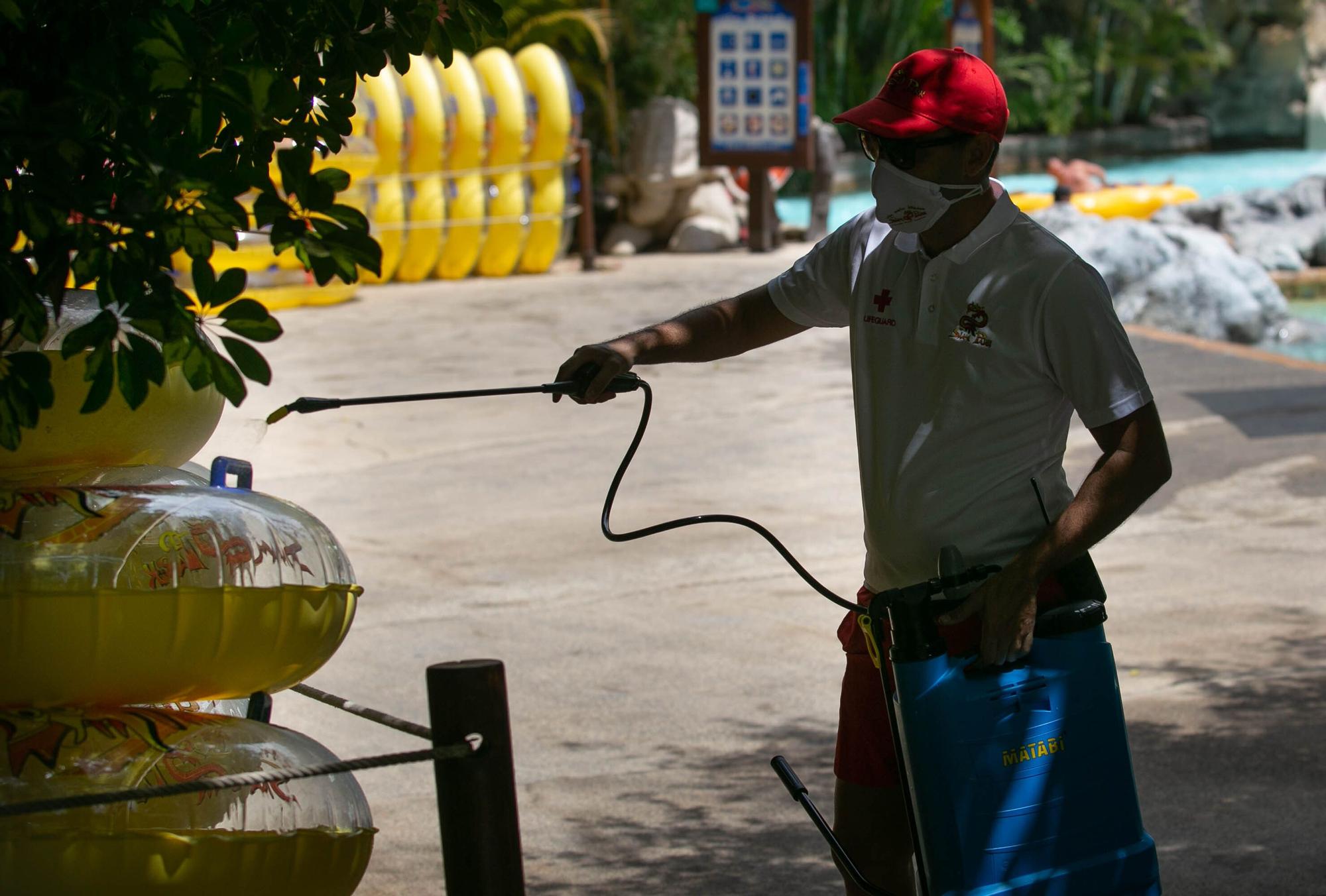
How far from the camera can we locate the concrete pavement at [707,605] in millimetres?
3994

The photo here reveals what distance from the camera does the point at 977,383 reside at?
2.56 meters

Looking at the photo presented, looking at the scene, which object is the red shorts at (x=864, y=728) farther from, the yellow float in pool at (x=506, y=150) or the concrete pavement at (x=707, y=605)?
the yellow float in pool at (x=506, y=150)

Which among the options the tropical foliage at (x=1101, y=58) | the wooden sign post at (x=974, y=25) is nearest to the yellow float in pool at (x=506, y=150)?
the wooden sign post at (x=974, y=25)

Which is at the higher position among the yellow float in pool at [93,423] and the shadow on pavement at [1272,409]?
the yellow float in pool at [93,423]

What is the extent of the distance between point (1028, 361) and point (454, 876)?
3.86 feet

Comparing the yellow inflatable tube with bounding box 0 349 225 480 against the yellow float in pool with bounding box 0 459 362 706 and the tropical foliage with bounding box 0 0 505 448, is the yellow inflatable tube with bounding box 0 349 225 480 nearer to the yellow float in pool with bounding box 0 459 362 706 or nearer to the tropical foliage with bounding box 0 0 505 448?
the yellow float in pool with bounding box 0 459 362 706

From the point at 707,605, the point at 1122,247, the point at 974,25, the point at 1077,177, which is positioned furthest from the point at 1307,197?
the point at 707,605

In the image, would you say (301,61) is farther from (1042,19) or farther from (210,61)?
(1042,19)

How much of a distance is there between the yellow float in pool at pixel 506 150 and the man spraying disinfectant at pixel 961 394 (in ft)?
47.6

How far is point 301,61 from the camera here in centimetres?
236

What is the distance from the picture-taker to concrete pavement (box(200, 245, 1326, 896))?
→ 3994 millimetres

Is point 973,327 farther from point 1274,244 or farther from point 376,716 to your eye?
point 1274,244

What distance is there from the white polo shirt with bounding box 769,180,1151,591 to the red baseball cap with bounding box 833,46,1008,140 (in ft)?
0.56

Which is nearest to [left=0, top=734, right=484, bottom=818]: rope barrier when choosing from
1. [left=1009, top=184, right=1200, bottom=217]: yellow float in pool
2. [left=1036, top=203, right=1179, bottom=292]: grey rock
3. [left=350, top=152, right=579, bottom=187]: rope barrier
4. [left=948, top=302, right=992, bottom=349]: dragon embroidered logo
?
[left=948, top=302, right=992, bottom=349]: dragon embroidered logo
